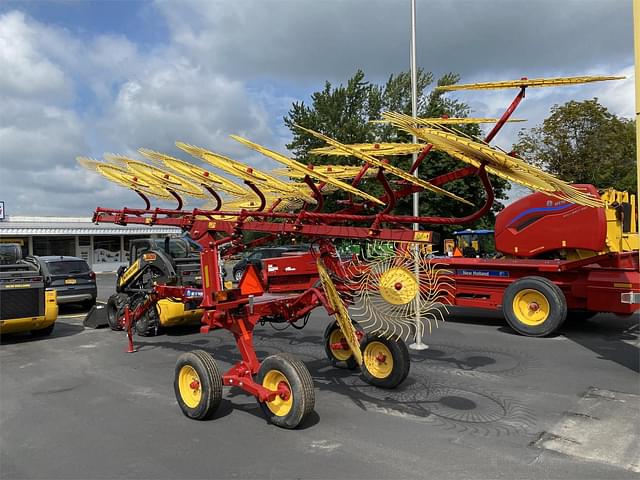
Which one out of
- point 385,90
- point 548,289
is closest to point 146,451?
point 548,289

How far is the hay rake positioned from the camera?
472 centimetres

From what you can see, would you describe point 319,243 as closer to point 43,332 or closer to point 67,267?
point 43,332

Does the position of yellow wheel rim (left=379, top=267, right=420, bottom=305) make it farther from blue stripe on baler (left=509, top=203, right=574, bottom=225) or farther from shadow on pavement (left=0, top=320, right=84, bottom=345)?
shadow on pavement (left=0, top=320, right=84, bottom=345)

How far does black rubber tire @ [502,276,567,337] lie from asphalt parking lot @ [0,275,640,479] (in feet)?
2.60

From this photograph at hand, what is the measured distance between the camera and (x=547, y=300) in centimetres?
997

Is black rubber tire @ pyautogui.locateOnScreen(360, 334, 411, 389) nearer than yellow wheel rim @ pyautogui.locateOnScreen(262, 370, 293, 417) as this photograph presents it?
No

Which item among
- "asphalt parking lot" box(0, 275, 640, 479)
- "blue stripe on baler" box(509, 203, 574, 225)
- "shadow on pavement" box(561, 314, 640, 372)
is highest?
"blue stripe on baler" box(509, 203, 574, 225)

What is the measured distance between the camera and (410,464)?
4.33 m

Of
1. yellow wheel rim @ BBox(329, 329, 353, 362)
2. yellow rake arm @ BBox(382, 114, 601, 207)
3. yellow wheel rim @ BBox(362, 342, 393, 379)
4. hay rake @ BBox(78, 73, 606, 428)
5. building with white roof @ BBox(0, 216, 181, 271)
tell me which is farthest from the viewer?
building with white roof @ BBox(0, 216, 181, 271)

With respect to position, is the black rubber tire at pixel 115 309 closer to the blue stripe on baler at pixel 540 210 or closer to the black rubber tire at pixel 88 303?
the black rubber tire at pixel 88 303

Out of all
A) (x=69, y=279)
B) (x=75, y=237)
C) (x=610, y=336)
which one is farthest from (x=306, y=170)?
(x=75, y=237)

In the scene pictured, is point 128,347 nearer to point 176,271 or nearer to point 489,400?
point 176,271

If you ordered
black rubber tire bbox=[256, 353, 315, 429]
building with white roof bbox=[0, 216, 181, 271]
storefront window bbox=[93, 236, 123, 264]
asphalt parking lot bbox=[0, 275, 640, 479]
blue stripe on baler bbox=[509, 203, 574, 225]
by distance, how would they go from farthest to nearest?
storefront window bbox=[93, 236, 123, 264] < building with white roof bbox=[0, 216, 181, 271] < blue stripe on baler bbox=[509, 203, 574, 225] < black rubber tire bbox=[256, 353, 315, 429] < asphalt parking lot bbox=[0, 275, 640, 479]

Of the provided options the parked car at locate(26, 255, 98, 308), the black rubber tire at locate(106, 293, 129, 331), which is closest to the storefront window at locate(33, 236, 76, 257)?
the parked car at locate(26, 255, 98, 308)
